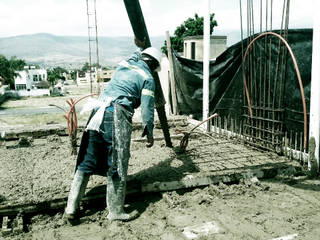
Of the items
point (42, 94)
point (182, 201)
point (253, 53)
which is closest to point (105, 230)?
point (182, 201)

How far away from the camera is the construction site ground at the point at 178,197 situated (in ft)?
10.3

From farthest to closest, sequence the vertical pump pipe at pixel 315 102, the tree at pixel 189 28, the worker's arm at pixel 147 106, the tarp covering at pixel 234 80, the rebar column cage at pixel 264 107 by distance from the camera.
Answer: the tree at pixel 189 28 < the rebar column cage at pixel 264 107 < the tarp covering at pixel 234 80 < the vertical pump pipe at pixel 315 102 < the worker's arm at pixel 147 106

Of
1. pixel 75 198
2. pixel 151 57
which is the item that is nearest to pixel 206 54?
pixel 151 57

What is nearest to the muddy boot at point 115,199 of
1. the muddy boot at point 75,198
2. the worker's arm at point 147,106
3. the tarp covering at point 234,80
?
the muddy boot at point 75,198

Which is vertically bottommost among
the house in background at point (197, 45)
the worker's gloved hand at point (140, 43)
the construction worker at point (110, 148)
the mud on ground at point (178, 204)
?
the mud on ground at point (178, 204)

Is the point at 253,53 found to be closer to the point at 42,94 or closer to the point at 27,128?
the point at 27,128

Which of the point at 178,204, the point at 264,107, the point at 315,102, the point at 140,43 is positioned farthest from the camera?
the point at 264,107

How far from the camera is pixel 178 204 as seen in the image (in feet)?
12.1

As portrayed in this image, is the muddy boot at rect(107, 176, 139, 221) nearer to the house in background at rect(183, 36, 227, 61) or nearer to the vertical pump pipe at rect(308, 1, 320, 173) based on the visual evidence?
the vertical pump pipe at rect(308, 1, 320, 173)

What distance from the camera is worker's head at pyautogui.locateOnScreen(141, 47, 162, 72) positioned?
3.75 metres

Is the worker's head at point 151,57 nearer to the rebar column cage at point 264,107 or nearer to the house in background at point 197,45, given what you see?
the rebar column cage at point 264,107

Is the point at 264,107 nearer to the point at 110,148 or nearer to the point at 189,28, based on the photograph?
the point at 110,148

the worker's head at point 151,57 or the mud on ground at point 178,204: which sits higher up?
the worker's head at point 151,57

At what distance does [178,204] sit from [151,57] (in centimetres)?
176
